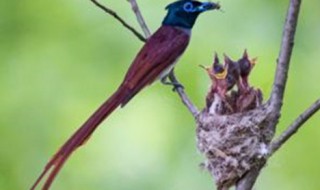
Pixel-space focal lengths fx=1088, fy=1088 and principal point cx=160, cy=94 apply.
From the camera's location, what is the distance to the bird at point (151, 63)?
3.09 metres

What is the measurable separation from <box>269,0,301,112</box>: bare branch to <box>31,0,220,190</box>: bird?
0.51 m

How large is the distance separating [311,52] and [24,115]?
5.07 feet

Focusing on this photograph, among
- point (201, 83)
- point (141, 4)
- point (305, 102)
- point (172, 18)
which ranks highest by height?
point (172, 18)

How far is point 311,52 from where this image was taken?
5289mm

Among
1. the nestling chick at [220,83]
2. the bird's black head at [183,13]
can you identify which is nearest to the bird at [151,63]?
the bird's black head at [183,13]

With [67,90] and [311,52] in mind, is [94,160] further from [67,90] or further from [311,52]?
[311,52]

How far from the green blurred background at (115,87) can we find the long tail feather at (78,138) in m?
1.62

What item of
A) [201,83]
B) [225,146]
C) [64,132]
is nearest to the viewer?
[225,146]

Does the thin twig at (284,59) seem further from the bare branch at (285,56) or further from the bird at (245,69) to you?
the bird at (245,69)

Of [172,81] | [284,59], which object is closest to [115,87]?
[172,81]

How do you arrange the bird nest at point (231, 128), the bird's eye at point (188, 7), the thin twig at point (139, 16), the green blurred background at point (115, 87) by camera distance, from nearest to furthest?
the bird nest at point (231, 128)
the thin twig at point (139, 16)
the bird's eye at point (188, 7)
the green blurred background at point (115, 87)

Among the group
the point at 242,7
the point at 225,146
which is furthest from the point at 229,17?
the point at 225,146

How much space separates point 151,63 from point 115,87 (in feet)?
5.94

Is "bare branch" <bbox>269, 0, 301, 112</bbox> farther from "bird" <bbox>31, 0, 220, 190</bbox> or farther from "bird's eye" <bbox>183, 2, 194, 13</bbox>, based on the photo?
"bird's eye" <bbox>183, 2, 194, 13</bbox>
